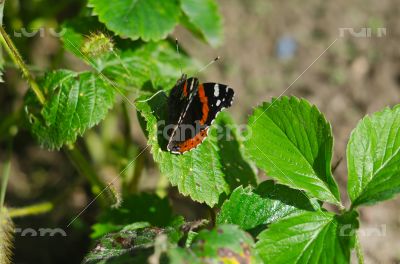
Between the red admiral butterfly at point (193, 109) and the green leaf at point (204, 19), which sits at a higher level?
the green leaf at point (204, 19)

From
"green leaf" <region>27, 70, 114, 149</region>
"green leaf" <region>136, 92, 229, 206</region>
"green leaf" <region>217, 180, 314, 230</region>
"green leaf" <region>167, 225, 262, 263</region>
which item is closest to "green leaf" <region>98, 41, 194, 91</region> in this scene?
"green leaf" <region>27, 70, 114, 149</region>

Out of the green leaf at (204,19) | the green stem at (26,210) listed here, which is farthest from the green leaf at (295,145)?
the green stem at (26,210)

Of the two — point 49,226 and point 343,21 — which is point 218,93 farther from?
point 343,21

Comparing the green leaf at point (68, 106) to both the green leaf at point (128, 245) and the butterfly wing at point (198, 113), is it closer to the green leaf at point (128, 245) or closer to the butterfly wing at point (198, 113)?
the butterfly wing at point (198, 113)

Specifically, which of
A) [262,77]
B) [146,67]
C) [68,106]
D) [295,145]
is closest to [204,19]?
[146,67]

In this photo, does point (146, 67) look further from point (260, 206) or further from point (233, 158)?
point (260, 206)

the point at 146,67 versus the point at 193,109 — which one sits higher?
the point at 146,67
